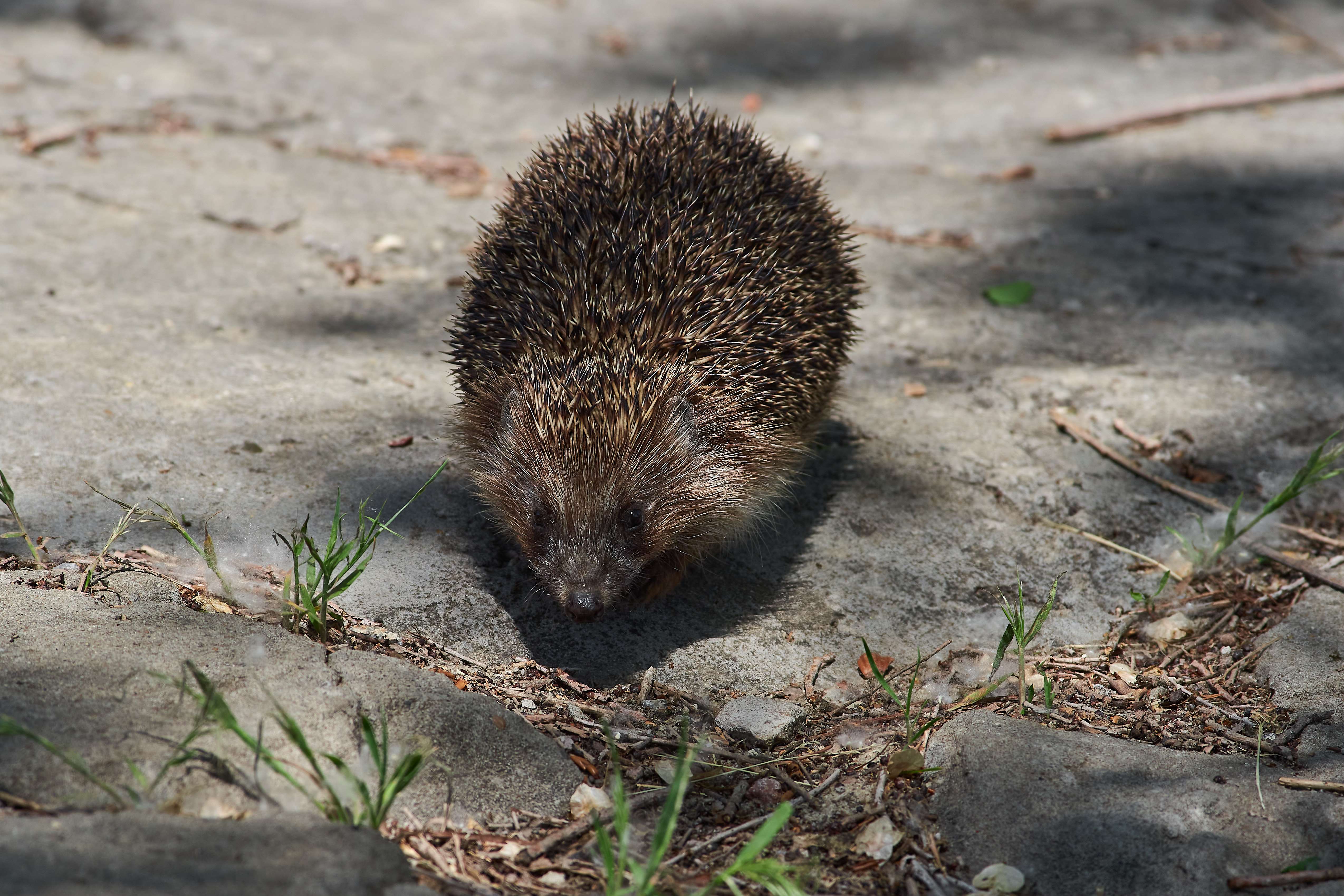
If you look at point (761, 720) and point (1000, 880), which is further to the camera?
point (761, 720)

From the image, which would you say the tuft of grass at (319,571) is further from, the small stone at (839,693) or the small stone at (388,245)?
the small stone at (388,245)

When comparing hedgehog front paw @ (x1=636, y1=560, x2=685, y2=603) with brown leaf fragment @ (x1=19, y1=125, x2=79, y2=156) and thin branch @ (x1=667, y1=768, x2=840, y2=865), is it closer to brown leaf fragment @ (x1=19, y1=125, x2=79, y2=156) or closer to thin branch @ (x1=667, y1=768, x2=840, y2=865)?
thin branch @ (x1=667, y1=768, x2=840, y2=865)

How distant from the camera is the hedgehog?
3.87 meters

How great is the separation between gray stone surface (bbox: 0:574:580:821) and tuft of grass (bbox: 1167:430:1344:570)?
8.40 feet

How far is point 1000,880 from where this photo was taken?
9.25ft

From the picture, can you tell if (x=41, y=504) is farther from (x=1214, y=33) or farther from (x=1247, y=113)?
(x=1214, y=33)

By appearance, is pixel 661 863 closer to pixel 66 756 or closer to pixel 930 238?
pixel 66 756

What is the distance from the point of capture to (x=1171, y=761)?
10.3ft

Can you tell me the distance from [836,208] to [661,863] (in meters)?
5.60

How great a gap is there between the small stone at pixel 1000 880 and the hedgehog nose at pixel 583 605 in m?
1.45

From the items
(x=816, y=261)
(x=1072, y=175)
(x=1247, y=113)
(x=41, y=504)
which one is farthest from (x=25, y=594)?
(x=1247, y=113)

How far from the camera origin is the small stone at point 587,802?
10.1ft

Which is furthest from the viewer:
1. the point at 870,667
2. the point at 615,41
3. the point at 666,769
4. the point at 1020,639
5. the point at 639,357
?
the point at 615,41

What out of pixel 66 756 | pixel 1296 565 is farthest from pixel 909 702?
pixel 66 756
